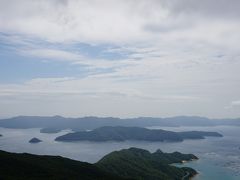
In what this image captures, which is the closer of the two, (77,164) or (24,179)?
(24,179)

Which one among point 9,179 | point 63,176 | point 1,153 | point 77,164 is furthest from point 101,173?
point 9,179

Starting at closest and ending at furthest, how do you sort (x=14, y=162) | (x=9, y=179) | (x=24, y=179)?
(x=9, y=179) < (x=24, y=179) < (x=14, y=162)

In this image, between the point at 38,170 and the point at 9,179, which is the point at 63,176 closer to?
the point at 38,170

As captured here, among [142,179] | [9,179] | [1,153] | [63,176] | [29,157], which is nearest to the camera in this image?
[9,179]

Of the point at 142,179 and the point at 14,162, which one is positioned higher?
the point at 14,162

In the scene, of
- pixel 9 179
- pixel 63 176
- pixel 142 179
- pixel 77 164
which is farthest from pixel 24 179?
pixel 142 179

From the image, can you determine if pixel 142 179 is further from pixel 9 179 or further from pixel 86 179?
pixel 9 179
